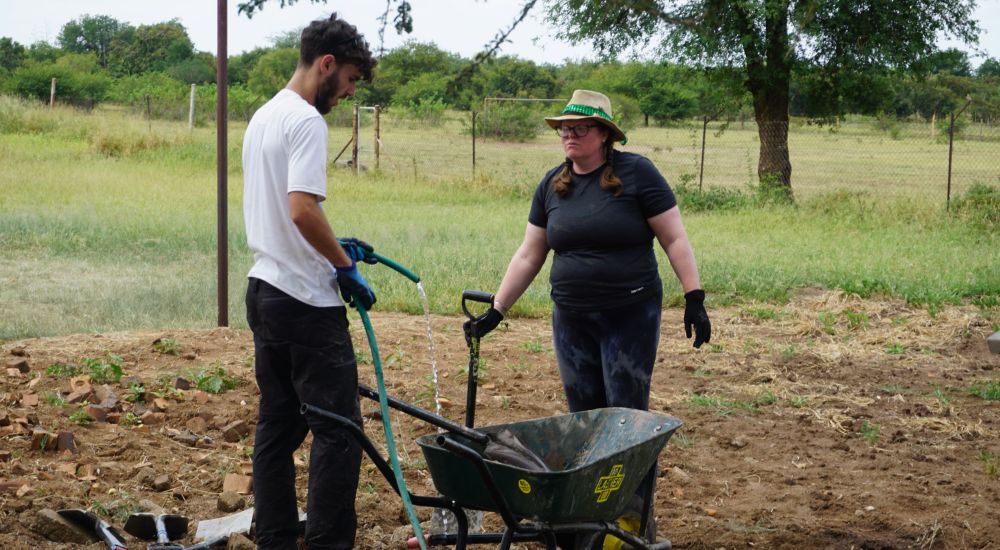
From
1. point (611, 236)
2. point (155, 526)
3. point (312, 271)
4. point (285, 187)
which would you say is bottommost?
point (155, 526)

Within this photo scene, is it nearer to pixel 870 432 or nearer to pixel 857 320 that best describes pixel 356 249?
pixel 870 432

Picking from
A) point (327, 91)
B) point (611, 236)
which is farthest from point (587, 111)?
point (327, 91)

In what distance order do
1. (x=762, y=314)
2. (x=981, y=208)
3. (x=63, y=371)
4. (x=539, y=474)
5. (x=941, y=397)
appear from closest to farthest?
(x=539, y=474) → (x=63, y=371) → (x=941, y=397) → (x=762, y=314) → (x=981, y=208)

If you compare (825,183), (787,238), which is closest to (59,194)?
(787,238)

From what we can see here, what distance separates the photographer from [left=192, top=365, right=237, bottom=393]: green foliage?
6.64 metres

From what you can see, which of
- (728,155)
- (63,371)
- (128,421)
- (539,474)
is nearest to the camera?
(539,474)

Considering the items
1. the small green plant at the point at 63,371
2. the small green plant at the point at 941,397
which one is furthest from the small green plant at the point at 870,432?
the small green plant at the point at 63,371

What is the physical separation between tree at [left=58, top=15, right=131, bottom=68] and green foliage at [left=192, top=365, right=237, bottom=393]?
4277cm

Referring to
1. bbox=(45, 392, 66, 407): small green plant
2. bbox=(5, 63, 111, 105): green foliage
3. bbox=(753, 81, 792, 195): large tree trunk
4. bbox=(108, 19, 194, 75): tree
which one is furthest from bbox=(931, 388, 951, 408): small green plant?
bbox=(108, 19, 194, 75): tree

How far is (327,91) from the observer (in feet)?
12.3

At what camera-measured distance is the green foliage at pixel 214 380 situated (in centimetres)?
664

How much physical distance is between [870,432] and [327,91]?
157 inches

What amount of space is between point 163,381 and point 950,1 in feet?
46.5

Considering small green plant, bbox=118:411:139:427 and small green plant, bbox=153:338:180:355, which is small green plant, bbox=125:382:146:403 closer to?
small green plant, bbox=118:411:139:427
